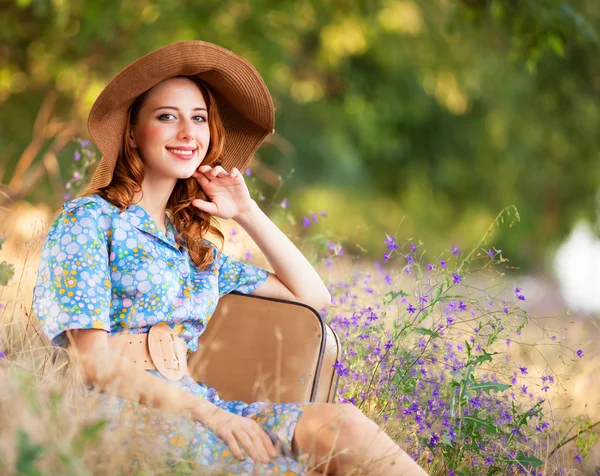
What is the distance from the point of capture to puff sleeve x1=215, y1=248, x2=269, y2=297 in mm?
3047

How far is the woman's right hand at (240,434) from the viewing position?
2363mm

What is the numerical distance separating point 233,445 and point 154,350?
1.47 ft

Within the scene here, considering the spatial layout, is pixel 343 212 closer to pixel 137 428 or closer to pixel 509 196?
pixel 509 196

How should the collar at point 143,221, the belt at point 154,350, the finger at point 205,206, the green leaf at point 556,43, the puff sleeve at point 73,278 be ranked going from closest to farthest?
the puff sleeve at point 73,278, the belt at point 154,350, the collar at point 143,221, the finger at point 205,206, the green leaf at point 556,43

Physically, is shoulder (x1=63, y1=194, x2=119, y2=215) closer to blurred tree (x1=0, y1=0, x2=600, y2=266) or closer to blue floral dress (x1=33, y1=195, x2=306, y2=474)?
blue floral dress (x1=33, y1=195, x2=306, y2=474)

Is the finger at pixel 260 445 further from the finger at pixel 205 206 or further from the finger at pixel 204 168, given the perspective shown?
the finger at pixel 204 168

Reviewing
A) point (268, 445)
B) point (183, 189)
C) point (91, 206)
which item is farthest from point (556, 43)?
point (268, 445)

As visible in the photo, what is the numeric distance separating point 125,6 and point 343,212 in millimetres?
6995

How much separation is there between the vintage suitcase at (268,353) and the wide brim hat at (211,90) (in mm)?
611

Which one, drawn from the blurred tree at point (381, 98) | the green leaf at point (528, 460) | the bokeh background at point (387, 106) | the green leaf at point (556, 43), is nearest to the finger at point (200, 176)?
the green leaf at point (528, 460)

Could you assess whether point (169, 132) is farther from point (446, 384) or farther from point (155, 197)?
point (446, 384)

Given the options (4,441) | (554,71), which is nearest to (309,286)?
(4,441)

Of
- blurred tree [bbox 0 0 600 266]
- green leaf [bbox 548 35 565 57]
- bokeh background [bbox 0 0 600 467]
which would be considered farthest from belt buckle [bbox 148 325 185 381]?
blurred tree [bbox 0 0 600 266]

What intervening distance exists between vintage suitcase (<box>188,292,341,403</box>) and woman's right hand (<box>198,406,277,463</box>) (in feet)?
1.13
